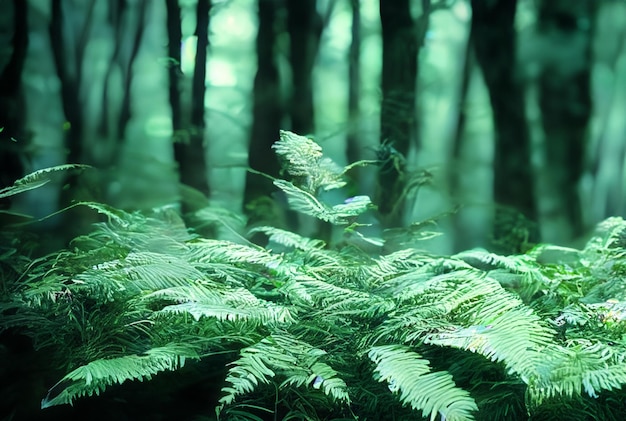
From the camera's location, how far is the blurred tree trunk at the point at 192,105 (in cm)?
276

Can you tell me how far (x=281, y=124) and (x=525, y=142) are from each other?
4.39 feet

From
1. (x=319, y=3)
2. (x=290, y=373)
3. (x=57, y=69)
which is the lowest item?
(x=290, y=373)

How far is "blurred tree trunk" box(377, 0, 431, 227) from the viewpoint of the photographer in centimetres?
284

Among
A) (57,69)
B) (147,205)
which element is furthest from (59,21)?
(147,205)

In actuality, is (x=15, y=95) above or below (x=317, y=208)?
above

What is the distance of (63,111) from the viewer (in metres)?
2.72

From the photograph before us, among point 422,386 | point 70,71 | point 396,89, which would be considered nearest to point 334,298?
point 422,386

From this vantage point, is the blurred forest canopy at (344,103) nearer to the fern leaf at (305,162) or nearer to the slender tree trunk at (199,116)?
the slender tree trunk at (199,116)

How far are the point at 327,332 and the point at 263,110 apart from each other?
1.62m

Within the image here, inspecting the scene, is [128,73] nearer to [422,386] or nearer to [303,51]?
[303,51]

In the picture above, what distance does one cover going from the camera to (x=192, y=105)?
2.78 meters

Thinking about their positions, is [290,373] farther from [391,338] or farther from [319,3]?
[319,3]

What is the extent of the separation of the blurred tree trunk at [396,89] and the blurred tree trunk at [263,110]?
570 millimetres

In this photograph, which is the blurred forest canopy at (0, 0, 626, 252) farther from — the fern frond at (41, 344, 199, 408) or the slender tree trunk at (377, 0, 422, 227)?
the fern frond at (41, 344, 199, 408)
